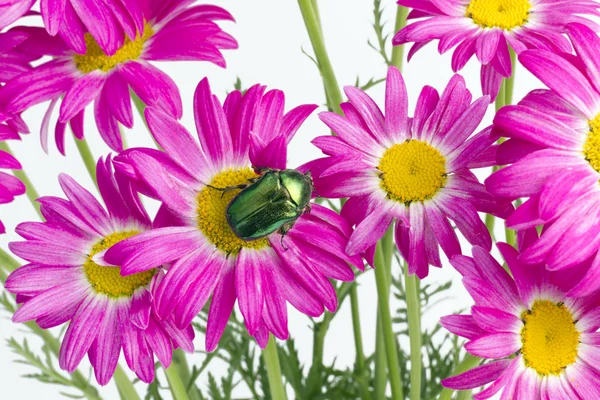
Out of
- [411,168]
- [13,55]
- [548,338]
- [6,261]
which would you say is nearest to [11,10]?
[13,55]

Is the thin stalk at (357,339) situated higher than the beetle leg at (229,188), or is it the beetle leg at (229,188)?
the beetle leg at (229,188)

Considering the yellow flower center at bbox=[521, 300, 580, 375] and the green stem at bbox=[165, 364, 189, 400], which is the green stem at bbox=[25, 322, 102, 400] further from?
the yellow flower center at bbox=[521, 300, 580, 375]

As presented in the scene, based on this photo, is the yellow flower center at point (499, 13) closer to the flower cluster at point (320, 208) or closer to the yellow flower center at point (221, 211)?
the flower cluster at point (320, 208)

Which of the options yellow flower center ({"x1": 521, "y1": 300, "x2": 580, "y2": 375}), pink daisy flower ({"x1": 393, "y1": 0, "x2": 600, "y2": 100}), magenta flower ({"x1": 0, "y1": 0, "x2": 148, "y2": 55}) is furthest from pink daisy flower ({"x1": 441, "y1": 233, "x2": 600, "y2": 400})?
magenta flower ({"x1": 0, "y1": 0, "x2": 148, "y2": 55})

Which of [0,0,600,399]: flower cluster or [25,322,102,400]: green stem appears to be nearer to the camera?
[0,0,600,399]: flower cluster

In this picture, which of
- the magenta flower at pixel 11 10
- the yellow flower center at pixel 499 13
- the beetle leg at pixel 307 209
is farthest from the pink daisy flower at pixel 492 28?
the magenta flower at pixel 11 10

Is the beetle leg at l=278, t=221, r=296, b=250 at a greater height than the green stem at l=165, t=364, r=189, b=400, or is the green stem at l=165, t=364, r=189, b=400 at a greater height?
the beetle leg at l=278, t=221, r=296, b=250

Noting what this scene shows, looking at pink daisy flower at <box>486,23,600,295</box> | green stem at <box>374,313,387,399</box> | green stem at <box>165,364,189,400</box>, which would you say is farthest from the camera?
green stem at <box>374,313,387,399</box>
